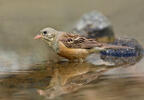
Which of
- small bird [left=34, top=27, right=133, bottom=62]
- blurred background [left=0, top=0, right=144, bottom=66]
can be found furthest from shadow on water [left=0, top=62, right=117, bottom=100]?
blurred background [left=0, top=0, right=144, bottom=66]

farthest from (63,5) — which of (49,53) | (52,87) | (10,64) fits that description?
(52,87)

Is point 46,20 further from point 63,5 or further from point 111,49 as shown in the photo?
point 111,49

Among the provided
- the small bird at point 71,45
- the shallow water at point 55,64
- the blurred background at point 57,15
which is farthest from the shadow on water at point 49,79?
the blurred background at point 57,15

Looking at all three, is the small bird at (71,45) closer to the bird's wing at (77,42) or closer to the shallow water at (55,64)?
the bird's wing at (77,42)

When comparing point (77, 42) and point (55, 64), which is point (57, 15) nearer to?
point (77, 42)

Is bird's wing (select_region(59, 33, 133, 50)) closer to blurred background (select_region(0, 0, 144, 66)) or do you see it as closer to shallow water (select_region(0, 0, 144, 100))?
shallow water (select_region(0, 0, 144, 100))

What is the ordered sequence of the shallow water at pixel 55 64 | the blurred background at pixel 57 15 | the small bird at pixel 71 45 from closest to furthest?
the shallow water at pixel 55 64, the small bird at pixel 71 45, the blurred background at pixel 57 15
